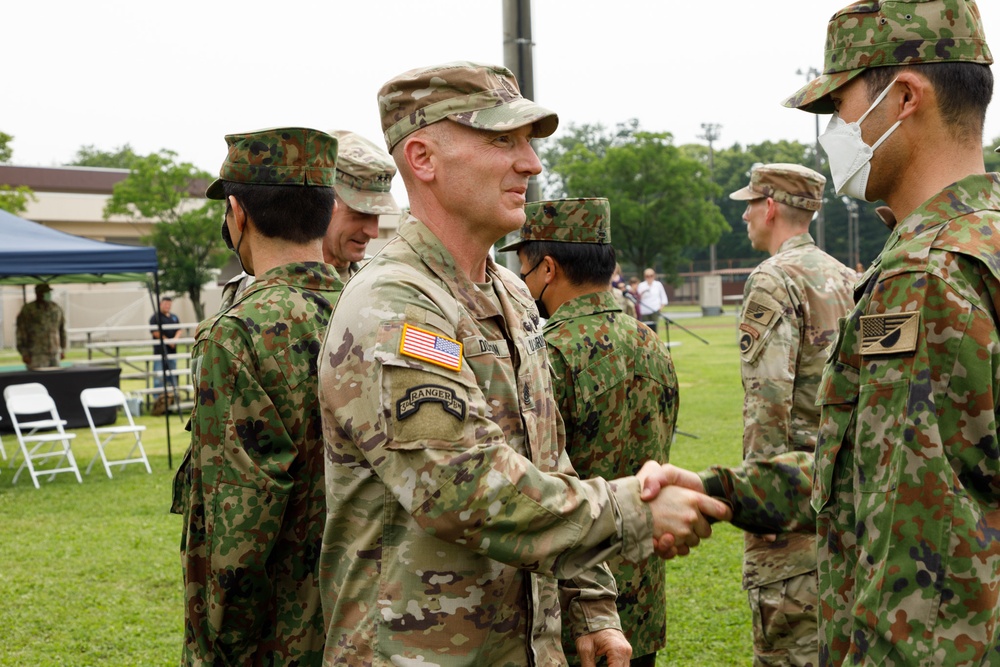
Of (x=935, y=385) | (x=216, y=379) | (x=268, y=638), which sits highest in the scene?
(x=935, y=385)

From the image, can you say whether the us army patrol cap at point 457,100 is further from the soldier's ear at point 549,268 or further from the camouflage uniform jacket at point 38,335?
the camouflage uniform jacket at point 38,335

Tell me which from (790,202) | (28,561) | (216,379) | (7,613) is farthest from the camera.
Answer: (28,561)

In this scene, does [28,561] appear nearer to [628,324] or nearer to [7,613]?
[7,613]

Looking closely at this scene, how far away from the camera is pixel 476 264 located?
2.57 meters

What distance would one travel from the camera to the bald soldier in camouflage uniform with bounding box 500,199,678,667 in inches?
150

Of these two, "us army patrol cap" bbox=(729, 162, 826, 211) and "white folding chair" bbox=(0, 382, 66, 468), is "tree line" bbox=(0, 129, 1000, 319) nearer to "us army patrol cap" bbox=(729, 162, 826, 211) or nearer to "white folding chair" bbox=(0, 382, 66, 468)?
"white folding chair" bbox=(0, 382, 66, 468)

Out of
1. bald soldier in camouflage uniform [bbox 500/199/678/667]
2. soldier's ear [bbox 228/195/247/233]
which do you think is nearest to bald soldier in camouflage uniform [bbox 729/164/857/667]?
bald soldier in camouflage uniform [bbox 500/199/678/667]

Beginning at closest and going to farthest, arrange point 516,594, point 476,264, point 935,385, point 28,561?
point 935,385 < point 516,594 < point 476,264 < point 28,561

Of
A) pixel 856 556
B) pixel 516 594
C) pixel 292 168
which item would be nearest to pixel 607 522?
pixel 516 594

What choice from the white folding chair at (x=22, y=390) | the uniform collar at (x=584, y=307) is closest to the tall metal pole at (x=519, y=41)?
the uniform collar at (x=584, y=307)

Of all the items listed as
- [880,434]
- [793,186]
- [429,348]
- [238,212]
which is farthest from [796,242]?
[429,348]

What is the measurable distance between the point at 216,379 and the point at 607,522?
54.3 inches

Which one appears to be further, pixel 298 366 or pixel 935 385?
pixel 298 366

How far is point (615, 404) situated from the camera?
3879 mm
